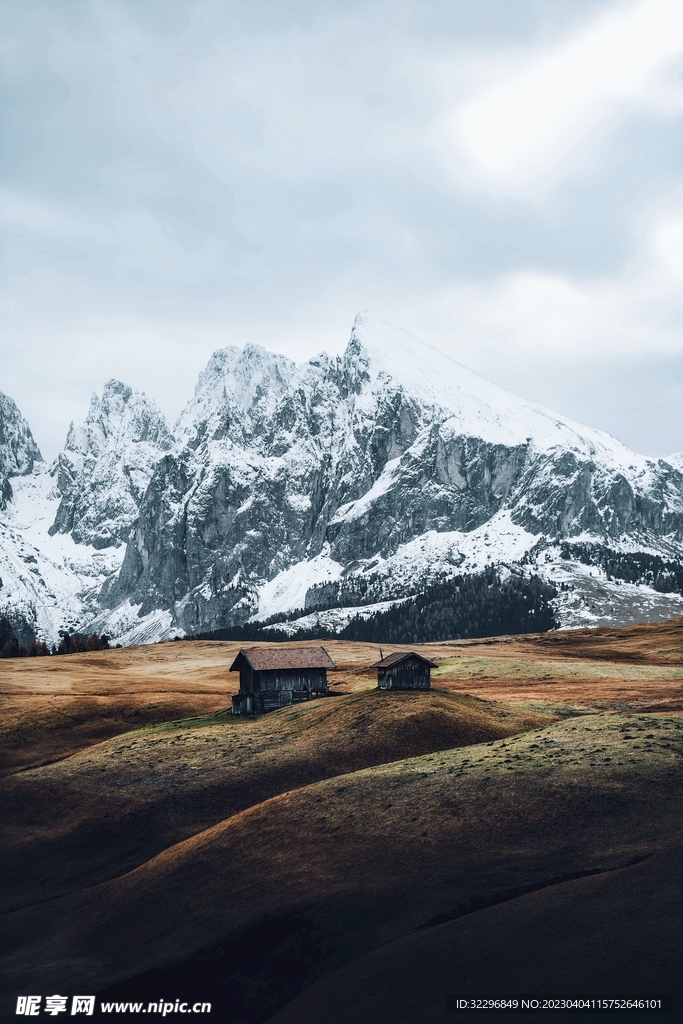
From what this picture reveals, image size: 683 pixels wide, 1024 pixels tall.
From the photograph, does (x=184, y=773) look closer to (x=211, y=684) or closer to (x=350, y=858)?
(x=350, y=858)

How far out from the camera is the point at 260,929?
31844 millimetres

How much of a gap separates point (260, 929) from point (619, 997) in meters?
13.8

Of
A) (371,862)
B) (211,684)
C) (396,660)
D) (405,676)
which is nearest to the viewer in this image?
(371,862)

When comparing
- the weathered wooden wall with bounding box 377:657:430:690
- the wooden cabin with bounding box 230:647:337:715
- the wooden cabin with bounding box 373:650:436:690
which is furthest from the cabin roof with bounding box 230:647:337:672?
the weathered wooden wall with bounding box 377:657:430:690

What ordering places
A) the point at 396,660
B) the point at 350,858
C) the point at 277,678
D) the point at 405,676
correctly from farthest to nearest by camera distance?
the point at 277,678 → the point at 405,676 → the point at 396,660 → the point at 350,858

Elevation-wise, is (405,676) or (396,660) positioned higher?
(396,660)

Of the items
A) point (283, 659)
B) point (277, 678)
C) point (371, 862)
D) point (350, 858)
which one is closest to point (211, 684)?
point (283, 659)

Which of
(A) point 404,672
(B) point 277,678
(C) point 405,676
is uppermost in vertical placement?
(A) point 404,672

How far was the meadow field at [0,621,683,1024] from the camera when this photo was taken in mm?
27234

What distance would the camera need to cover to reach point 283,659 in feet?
252

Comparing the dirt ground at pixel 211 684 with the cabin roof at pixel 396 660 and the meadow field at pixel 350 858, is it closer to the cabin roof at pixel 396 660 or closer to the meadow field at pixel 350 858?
the meadow field at pixel 350 858

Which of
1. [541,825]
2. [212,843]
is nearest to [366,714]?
[212,843]

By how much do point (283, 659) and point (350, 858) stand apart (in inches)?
1624

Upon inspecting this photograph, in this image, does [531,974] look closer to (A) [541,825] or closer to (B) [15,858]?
(A) [541,825]
